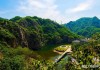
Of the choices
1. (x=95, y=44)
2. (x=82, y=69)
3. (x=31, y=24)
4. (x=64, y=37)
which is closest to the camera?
(x=82, y=69)

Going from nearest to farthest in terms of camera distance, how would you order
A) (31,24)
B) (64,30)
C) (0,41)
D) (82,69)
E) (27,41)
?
(82,69)
(0,41)
(27,41)
(31,24)
(64,30)

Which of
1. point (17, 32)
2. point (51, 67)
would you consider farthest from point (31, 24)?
point (51, 67)

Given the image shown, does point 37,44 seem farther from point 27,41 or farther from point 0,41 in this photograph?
point 0,41

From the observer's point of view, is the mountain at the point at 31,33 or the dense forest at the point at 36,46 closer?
Answer: the dense forest at the point at 36,46

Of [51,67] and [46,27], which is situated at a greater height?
[46,27]

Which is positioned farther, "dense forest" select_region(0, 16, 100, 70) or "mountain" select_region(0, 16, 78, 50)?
"mountain" select_region(0, 16, 78, 50)
